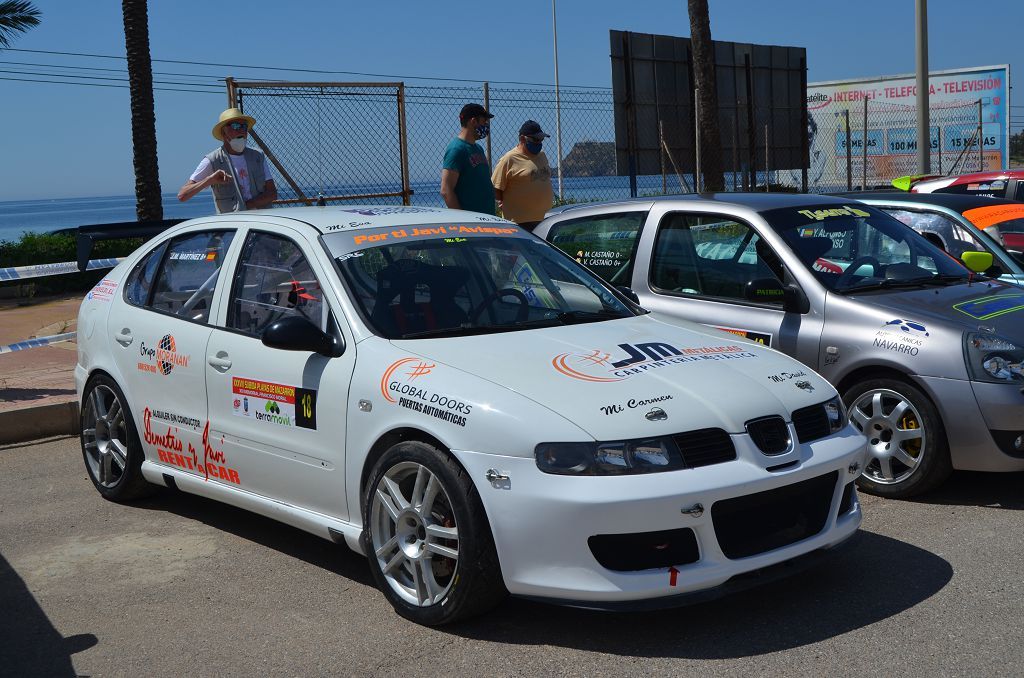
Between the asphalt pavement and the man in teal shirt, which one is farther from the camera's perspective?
the man in teal shirt

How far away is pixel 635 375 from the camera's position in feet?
14.1

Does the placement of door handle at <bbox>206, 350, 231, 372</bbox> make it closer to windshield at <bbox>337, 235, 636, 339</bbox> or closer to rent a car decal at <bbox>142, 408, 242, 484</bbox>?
rent a car decal at <bbox>142, 408, 242, 484</bbox>

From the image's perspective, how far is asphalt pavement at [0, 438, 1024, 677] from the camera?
3916 millimetres

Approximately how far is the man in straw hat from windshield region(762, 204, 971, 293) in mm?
3783

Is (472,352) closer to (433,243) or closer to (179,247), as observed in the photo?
(433,243)

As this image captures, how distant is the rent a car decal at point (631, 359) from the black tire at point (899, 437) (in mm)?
1368

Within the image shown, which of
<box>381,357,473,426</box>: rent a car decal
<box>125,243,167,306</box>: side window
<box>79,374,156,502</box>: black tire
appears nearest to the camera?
<box>381,357,473,426</box>: rent a car decal

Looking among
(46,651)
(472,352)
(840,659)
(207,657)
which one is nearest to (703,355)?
(472,352)

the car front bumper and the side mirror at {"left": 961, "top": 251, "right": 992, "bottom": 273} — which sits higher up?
the side mirror at {"left": 961, "top": 251, "right": 992, "bottom": 273}

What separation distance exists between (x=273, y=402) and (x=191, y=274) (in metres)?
1.22

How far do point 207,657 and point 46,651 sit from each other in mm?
645

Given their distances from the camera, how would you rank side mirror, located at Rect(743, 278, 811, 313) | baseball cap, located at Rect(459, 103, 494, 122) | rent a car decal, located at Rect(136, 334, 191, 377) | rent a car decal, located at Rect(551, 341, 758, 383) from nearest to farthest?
rent a car decal, located at Rect(551, 341, 758, 383), rent a car decal, located at Rect(136, 334, 191, 377), side mirror, located at Rect(743, 278, 811, 313), baseball cap, located at Rect(459, 103, 494, 122)

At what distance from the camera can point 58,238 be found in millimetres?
16656

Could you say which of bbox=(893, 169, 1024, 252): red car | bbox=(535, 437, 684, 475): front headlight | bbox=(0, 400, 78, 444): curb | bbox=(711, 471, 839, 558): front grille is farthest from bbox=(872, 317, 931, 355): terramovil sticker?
bbox=(893, 169, 1024, 252): red car
